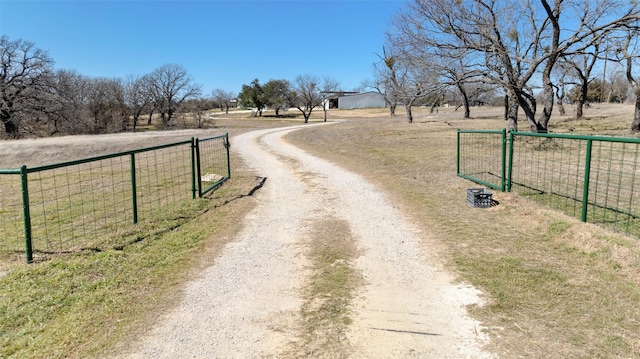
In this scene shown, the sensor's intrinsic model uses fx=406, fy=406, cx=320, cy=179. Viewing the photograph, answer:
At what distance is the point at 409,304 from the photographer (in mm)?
3826

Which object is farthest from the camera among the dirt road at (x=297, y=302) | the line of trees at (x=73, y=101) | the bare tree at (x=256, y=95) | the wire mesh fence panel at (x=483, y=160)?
the bare tree at (x=256, y=95)

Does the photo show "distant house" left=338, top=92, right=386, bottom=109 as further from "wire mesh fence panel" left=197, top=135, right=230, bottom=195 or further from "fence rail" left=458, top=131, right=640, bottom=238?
"fence rail" left=458, top=131, right=640, bottom=238

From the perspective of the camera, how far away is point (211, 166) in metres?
13.9

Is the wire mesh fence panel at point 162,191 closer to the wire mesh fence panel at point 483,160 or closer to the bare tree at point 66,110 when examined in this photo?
the wire mesh fence panel at point 483,160

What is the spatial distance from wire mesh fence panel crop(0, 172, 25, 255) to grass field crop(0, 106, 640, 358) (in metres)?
1.38

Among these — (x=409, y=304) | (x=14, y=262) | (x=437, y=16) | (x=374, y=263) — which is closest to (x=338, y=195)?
(x=374, y=263)

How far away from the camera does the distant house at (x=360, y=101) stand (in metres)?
96.2

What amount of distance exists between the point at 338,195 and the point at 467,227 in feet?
10.6

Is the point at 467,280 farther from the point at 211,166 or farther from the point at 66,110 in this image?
the point at 66,110

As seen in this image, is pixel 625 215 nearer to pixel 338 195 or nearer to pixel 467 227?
pixel 467 227

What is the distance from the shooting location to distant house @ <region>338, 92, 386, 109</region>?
3787 inches

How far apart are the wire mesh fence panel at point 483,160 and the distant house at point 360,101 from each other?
256 feet

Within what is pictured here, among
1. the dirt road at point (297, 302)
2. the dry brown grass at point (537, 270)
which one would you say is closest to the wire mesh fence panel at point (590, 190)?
the dry brown grass at point (537, 270)

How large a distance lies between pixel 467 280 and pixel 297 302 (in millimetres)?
1839
